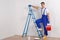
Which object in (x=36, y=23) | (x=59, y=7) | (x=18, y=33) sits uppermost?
(x=59, y=7)

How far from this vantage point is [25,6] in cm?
595

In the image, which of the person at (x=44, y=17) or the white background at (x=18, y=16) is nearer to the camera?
the person at (x=44, y=17)

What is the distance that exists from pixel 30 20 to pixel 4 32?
1102mm

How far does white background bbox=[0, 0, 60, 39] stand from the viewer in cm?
538

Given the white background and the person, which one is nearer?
the person

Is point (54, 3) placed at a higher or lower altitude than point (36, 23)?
higher

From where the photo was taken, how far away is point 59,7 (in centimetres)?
532

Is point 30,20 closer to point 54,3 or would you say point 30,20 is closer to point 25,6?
point 25,6

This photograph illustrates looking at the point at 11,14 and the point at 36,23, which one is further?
the point at 11,14

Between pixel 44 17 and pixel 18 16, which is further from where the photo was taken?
pixel 18 16

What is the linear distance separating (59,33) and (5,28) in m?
1.95

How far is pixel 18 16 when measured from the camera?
6121mm

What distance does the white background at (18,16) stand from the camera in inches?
212

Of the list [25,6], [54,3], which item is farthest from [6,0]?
[54,3]
